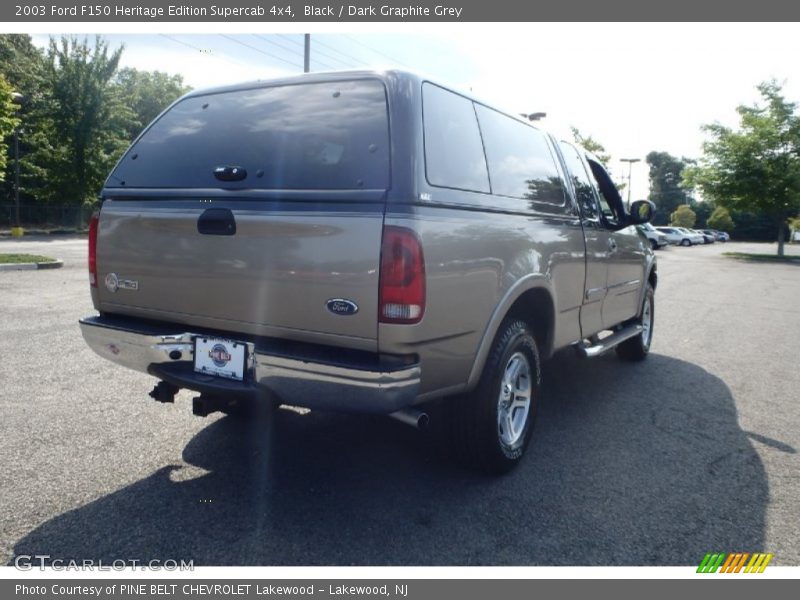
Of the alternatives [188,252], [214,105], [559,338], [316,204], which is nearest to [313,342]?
[316,204]

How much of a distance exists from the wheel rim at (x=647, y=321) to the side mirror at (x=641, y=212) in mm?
1303

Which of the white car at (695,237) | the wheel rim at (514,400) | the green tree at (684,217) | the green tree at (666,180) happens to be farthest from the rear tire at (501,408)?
the green tree at (666,180)

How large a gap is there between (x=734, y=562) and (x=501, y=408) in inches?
50.5

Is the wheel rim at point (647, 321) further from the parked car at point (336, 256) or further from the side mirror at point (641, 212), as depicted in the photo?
the parked car at point (336, 256)

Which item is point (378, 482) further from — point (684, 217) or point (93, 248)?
point (684, 217)

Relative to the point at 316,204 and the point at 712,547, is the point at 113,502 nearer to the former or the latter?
the point at 316,204

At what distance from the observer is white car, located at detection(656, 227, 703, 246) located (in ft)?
159

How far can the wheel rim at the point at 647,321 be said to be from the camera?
645cm

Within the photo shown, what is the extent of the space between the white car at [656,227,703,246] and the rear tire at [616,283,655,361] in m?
45.2

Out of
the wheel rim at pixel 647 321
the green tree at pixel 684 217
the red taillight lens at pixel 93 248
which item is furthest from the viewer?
the green tree at pixel 684 217

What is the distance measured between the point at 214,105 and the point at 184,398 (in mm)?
2233

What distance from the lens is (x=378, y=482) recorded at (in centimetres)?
331

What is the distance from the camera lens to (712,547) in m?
2.76

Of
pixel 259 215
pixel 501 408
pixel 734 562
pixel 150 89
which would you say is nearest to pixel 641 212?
pixel 501 408
